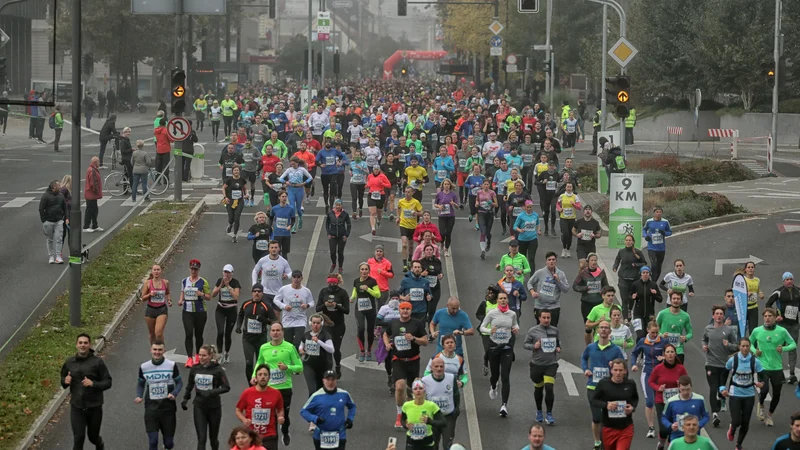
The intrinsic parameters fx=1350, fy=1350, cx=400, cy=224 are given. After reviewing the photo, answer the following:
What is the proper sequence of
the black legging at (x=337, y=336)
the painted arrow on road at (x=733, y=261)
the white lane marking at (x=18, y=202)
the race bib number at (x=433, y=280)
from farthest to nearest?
1. the white lane marking at (x=18, y=202)
2. the painted arrow on road at (x=733, y=261)
3. the race bib number at (x=433, y=280)
4. the black legging at (x=337, y=336)

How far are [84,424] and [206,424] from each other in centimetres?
138

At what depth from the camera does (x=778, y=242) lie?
1171 inches

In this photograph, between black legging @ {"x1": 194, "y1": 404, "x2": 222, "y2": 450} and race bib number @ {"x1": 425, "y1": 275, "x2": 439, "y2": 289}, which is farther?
race bib number @ {"x1": 425, "y1": 275, "x2": 439, "y2": 289}

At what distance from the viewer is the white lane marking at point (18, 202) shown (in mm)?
33719

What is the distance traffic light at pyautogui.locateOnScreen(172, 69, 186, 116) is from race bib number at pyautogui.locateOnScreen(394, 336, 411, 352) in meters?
13.8

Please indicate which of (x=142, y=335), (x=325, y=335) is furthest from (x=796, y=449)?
(x=142, y=335)

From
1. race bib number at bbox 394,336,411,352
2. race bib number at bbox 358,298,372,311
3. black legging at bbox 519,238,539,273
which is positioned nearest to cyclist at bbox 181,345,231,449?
race bib number at bbox 394,336,411,352

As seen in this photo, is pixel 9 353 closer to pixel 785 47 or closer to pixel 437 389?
pixel 437 389

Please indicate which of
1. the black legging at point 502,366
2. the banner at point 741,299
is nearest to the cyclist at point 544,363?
the black legging at point 502,366

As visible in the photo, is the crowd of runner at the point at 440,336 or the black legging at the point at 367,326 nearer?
the crowd of runner at the point at 440,336

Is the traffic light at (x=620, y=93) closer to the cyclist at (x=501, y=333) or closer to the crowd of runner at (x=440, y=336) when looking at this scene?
the crowd of runner at (x=440, y=336)

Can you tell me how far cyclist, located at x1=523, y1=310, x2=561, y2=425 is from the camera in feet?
55.7

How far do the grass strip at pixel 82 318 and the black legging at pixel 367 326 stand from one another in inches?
160

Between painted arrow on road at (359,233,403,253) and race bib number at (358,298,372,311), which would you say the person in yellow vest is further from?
race bib number at (358,298,372,311)
